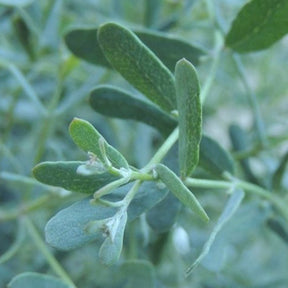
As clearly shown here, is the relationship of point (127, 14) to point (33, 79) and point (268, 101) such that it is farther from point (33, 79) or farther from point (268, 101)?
point (268, 101)

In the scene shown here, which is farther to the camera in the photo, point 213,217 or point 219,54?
point 213,217

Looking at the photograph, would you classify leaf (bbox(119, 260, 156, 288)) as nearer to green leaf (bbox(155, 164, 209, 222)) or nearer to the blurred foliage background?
the blurred foliage background

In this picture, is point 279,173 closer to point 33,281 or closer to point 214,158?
point 214,158

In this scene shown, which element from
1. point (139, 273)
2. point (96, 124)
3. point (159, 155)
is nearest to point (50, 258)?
point (139, 273)

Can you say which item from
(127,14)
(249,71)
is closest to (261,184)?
(127,14)

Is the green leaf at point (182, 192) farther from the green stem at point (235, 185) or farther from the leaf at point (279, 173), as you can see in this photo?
the leaf at point (279, 173)

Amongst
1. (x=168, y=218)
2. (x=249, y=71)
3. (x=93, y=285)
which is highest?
(x=168, y=218)

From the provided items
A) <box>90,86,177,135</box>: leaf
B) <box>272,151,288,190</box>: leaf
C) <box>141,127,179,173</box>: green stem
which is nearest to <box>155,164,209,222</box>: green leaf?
<box>141,127,179,173</box>: green stem
